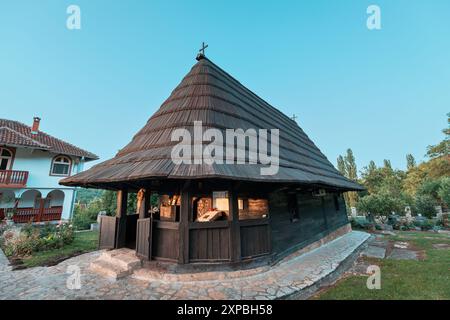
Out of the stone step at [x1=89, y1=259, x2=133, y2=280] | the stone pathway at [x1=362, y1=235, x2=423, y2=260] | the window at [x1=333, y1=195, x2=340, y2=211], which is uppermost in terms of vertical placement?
the window at [x1=333, y1=195, x2=340, y2=211]

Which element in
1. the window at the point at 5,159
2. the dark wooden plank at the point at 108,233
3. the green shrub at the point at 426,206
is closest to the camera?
the dark wooden plank at the point at 108,233

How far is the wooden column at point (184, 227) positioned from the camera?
3750mm

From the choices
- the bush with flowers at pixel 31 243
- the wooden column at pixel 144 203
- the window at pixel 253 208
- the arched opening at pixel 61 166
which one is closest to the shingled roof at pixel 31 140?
the arched opening at pixel 61 166

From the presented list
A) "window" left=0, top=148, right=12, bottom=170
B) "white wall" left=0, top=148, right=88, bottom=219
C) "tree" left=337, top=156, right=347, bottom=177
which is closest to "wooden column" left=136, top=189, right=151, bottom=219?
"white wall" left=0, top=148, right=88, bottom=219

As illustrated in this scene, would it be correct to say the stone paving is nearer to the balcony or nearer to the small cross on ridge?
the small cross on ridge

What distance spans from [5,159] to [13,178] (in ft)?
5.75

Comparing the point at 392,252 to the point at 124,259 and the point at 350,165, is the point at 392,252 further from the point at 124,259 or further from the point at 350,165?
the point at 350,165

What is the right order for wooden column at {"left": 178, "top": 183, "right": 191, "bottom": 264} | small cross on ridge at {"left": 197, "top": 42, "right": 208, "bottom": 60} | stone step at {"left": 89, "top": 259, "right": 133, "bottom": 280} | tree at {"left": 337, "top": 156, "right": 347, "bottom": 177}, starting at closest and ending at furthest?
wooden column at {"left": 178, "top": 183, "right": 191, "bottom": 264} < stone step at {"left": 89, "top": 259, "right": 133, "bottom": 280} < small cross on ridge at {"left": 197, "top": 42, "right": 208, "bottom": 60} < tree at {"left": 337, "top": 156, "right": 347, "bottom": 177}

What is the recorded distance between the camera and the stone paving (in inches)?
124

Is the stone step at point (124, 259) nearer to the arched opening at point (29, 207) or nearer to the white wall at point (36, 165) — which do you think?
the arched opening at point (29, 207)

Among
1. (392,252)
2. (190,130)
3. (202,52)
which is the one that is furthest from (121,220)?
(392,252)

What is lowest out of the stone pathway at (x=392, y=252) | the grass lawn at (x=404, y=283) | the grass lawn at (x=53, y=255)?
the stone pathway at (x=392, y=252)

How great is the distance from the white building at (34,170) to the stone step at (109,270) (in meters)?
12.5
